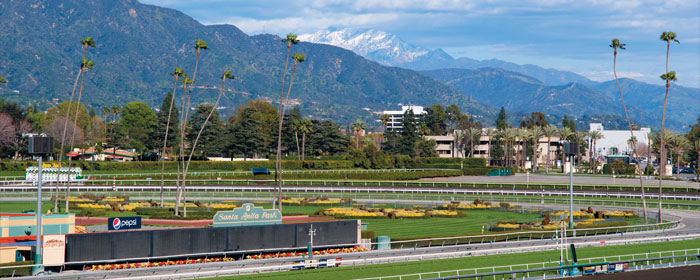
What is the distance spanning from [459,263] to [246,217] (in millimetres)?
14347

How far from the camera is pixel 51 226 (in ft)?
156

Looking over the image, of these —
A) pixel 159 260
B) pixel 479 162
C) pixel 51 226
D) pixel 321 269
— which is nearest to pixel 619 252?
pixel 321 269

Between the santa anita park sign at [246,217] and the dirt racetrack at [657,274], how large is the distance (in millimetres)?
20978

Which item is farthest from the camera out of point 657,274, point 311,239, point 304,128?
point 304,128

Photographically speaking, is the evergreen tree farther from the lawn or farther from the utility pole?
the lawn

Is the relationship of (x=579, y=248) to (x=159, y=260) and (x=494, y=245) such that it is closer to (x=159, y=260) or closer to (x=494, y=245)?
(x=494, y=245)

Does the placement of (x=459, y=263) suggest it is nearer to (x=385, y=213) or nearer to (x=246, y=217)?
(x=246, y=217)

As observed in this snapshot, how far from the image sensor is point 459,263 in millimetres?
45438

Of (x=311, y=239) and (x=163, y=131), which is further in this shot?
(x=163, y=131)

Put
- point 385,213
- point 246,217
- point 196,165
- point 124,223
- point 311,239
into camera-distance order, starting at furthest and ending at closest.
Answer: point 196,165
point 385,213
point 124,223
point 246,217
point 311,239

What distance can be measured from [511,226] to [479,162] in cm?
9700

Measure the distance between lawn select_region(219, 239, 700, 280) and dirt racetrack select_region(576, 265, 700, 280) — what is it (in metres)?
4.31

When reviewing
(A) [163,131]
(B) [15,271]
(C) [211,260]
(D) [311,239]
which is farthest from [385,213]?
(A) [163,131]

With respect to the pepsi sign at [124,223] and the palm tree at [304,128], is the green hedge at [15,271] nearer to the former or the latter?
the pepsi sign at [124,223]
